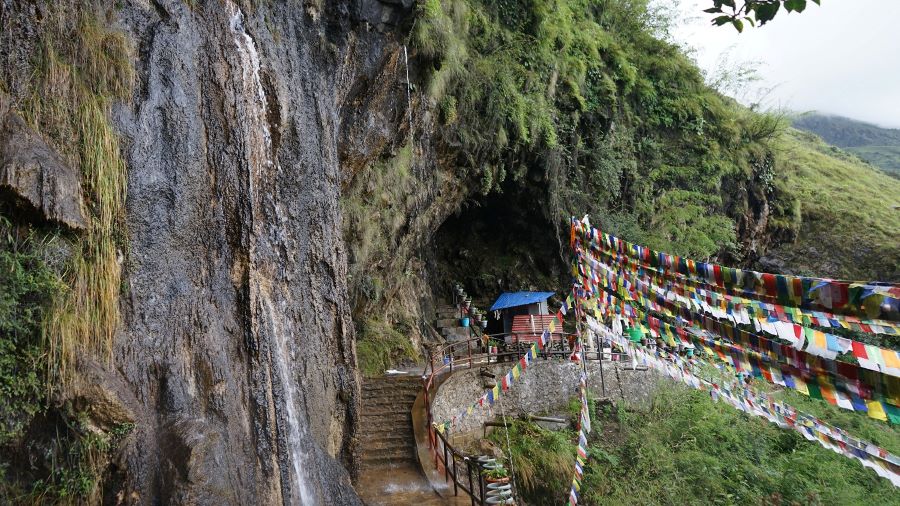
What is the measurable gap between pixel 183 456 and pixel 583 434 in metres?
6.10

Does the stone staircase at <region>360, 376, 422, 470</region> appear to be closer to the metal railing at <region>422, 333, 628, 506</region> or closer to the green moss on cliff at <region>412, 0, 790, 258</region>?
the metal railing at <region>422, 333, 628, 506</region>

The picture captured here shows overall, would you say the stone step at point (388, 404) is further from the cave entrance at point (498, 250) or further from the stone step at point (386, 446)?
the cave entrance at point (498, 250)

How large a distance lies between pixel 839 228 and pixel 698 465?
1677 centimetres

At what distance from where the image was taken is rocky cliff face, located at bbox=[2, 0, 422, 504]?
4297mm

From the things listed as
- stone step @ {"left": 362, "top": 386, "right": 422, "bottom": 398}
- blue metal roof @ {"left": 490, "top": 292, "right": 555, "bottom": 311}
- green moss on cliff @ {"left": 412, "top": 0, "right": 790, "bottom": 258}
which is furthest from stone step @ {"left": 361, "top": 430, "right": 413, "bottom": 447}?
blue metal roof @ {"left": 490, "top": 292, "right": 555, "bottom": 311}

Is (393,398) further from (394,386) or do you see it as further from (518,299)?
(518,299)

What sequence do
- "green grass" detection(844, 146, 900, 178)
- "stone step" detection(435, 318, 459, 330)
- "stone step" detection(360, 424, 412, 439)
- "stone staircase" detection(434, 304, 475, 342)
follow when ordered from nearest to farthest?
"stone step" detection(360, 424, 412, 439) → "stone staircase" detection(434, 304, 475, 342) → "stone step" detection(435, 318, 459, 330) → "green grass" detection(844, 146, 900, 178)

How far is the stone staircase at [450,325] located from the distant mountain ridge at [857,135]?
4994 centimetres

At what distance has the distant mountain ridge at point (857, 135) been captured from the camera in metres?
53.5

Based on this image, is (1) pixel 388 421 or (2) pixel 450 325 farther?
(2) pixel 450 325

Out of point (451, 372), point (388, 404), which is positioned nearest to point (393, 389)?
point (388, 404)

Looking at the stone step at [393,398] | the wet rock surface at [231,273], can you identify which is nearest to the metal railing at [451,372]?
the stone step at [393,398]

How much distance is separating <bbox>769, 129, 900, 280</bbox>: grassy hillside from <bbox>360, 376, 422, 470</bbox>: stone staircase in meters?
17.9

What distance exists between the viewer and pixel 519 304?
17922mm
